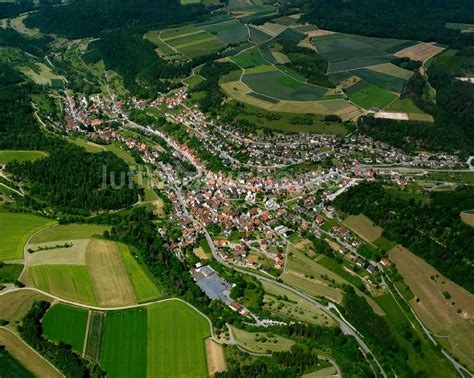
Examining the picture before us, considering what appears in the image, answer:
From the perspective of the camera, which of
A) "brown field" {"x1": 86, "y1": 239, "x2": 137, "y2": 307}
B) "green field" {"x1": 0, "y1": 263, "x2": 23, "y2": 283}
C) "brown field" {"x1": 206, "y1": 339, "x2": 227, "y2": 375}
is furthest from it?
"green field" {"x1": 0, "y1": 263, "x2": 23, "y2": 283}

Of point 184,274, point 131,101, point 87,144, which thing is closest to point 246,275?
point 184,274

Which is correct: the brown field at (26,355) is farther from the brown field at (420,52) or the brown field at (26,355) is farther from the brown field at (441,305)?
the brown field at (420,52)

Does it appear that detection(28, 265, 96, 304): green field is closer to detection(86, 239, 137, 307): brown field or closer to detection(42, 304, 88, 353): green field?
detection(86, 239, 137, 307): brown field

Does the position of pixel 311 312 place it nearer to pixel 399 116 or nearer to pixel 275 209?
pixel 275 209

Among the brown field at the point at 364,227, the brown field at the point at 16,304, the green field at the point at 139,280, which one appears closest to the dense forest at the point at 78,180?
the green field at the point at 139,280

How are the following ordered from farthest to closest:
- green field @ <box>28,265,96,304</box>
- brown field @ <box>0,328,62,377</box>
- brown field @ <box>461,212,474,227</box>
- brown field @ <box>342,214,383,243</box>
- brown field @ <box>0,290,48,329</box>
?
brown field @ <box>342,214,383,243</box> < brown field @ <box>461,212,474,227</box> < green field @ <box>28,265,96,304</box> < brown field @ <box>0,290,48,329</box> < brown field @ <box>0,328,62,377</box>

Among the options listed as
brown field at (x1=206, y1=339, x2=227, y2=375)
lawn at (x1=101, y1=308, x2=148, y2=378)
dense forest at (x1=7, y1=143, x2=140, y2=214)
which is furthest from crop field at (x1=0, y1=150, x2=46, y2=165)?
brown field at (x1=206, y1=339, x2=227, y2=375)
